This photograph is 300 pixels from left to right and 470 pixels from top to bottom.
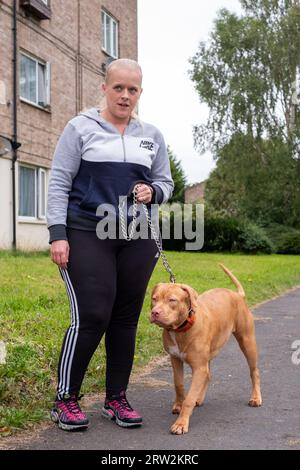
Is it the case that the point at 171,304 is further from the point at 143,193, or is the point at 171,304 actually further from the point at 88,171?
the point at 88,171

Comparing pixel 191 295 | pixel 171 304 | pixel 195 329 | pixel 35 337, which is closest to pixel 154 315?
pixel 171 304

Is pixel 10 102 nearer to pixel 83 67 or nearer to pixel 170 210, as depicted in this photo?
pixel 83 67

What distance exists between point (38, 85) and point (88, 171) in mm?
15641

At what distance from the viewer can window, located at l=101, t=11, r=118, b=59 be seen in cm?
2317

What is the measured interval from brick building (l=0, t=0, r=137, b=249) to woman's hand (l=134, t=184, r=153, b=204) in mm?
13133

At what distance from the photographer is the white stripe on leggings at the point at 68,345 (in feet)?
14.2

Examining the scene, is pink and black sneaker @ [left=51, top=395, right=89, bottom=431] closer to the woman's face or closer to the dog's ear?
the dog's ear

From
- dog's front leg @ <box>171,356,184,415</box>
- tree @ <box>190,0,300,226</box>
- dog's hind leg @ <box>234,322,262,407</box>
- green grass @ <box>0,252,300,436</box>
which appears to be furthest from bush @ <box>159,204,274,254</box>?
dog's front leg @ <box>171,356,184,415</box>

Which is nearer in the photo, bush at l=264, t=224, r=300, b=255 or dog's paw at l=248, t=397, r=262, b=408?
dog's paw at l=248, t=397, r=262, b=408
